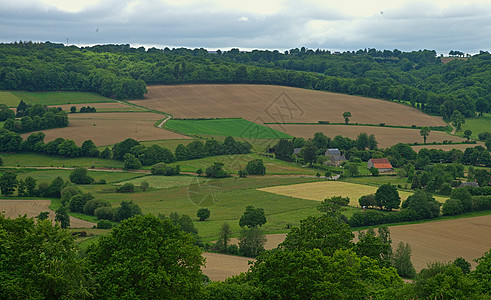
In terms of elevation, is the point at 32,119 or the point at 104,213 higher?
the point at 32,119

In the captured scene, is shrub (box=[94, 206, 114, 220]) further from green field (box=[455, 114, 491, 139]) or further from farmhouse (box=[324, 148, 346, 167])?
green field (box=[455, 114, 491, 139])

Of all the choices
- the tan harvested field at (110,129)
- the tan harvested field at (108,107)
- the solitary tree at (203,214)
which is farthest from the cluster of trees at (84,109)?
the solitary tree at (203,214)

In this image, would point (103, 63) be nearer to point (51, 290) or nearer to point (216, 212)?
point (216, 212)

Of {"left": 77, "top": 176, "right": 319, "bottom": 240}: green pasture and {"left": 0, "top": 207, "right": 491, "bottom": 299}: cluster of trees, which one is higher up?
{"left": 0, "top": 207, "right": 491, "bottom": 299}: cluster of trees

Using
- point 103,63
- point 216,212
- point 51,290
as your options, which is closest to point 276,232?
point 216,212

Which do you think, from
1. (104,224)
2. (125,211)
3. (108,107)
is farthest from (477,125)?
(104,224)

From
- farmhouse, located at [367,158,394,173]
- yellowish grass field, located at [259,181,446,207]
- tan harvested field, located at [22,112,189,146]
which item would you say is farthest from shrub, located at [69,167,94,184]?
farmhouse, located at [367,158,394,173]

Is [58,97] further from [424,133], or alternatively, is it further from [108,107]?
[424,133]
